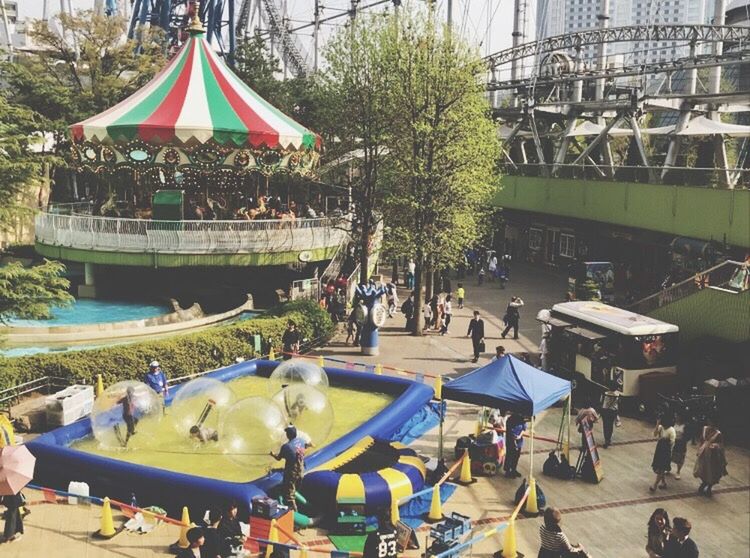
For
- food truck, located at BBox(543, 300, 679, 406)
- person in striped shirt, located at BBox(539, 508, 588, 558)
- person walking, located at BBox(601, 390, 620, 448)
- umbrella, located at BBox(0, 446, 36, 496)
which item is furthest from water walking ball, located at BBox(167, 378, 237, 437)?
food truck, located at BBox(543, 300, 679, 406)

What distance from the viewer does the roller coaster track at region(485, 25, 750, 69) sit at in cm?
4081

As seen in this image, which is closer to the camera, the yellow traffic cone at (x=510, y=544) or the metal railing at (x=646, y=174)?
the yellow traffic cone at (x=510, y=544)

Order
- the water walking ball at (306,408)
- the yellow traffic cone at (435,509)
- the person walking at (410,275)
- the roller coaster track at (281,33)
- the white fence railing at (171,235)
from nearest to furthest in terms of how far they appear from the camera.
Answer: the yellow traffic cone at (435,509) → the water walking ball at (306,408) → the white fence railing at (171,235) → the person walking at (410,275) → the roller coaster track at (281,33)

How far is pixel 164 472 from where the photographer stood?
12.2 metres

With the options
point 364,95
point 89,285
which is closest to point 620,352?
point 364,95

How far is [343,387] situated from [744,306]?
1003 centimetres

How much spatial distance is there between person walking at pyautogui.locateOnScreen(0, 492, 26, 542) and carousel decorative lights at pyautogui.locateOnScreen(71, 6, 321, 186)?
18.5 meters

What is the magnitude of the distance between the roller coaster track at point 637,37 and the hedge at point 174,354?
73.7ft

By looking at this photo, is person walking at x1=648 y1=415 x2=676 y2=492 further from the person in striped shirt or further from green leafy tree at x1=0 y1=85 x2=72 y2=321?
green leafy tree at x1=0 y1=85 x2=72 y2=321

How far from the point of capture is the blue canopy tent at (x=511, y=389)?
13.1 metres

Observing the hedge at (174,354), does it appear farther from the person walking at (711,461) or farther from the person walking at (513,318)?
the person walking at (711,461)

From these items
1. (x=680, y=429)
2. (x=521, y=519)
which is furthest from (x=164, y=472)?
(x=680, y=429)

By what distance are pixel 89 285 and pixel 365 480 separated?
897 inches

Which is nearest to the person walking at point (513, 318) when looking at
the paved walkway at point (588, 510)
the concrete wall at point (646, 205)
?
the paved walkway at point (588, 510)
